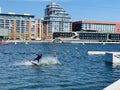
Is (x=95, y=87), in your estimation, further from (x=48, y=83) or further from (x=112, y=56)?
(x=112, y=56)

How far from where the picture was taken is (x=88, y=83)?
98.0ft

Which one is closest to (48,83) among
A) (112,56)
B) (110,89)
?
(110,89)

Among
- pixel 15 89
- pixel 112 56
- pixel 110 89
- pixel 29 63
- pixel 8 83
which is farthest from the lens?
pixel 112 56

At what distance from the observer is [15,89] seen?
86.0ft

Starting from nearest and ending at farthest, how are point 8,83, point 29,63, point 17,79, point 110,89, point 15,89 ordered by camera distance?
point 110,89 < point 15,89 < point 8,83 < point 17,79 < point 29,63

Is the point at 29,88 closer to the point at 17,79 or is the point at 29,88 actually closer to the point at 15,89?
the point at 15,89

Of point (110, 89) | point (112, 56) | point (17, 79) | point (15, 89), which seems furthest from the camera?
point (112, 56)

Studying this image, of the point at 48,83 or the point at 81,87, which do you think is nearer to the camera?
the point at 81,87

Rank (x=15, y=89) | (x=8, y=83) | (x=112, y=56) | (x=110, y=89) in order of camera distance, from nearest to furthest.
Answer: (x=110, y=89), (x=15, y=89), (x=8, y=83), (x=112, y=56)

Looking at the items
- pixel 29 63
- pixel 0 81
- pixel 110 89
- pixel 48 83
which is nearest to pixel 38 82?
pixel 48 83

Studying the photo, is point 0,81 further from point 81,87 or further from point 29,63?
point 29,63

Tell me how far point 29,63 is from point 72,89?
917 inches

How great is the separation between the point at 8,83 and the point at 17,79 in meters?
2.99

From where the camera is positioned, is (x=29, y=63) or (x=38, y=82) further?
(x=29, y=63)
